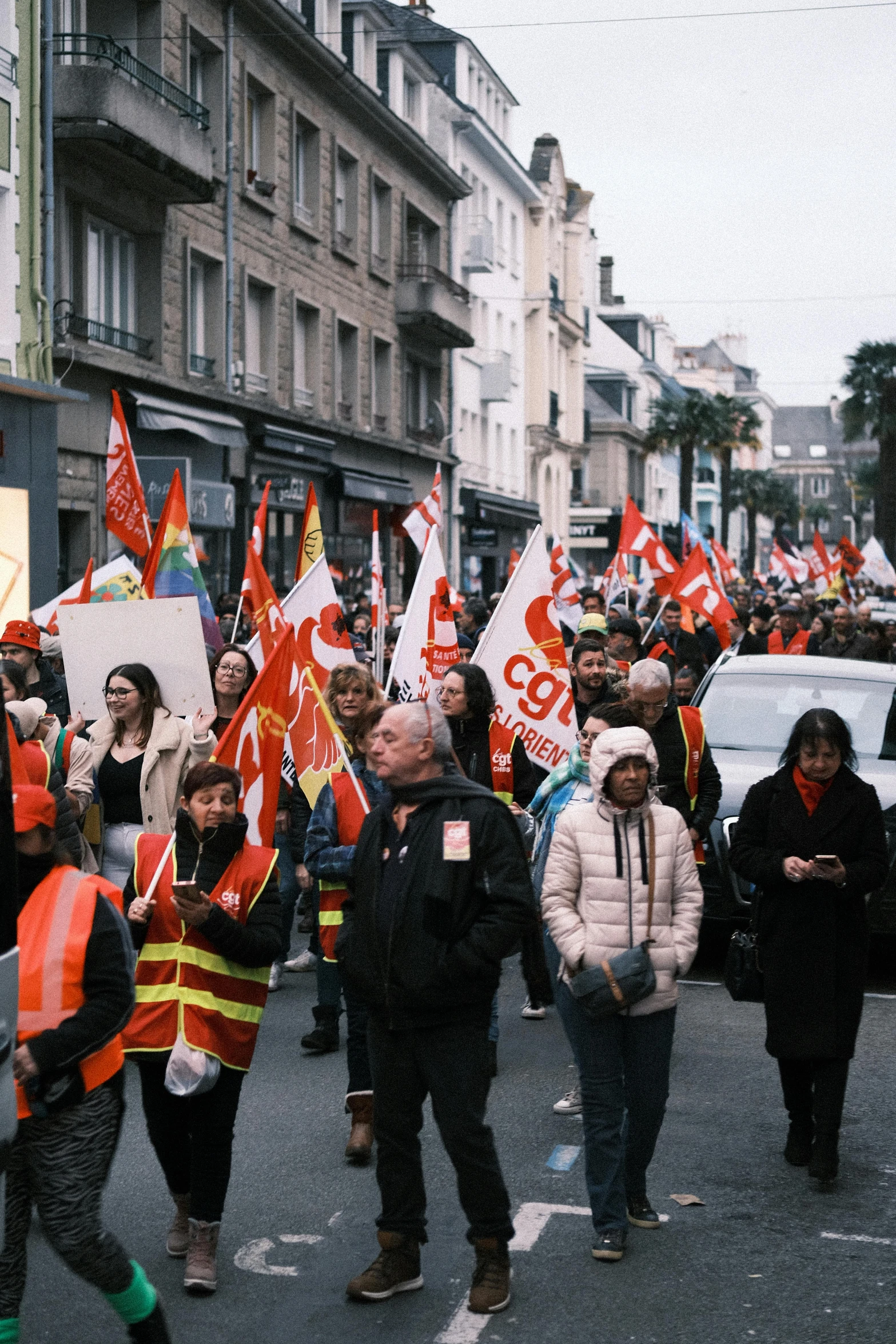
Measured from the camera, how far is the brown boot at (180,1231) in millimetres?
5312

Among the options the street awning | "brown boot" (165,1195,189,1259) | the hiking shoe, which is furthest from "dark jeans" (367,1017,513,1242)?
the street awning

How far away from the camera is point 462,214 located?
4350cm

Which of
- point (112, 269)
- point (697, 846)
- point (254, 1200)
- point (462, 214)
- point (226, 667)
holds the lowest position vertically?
point (254, 1200)

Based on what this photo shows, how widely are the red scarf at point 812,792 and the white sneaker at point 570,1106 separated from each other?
5.13 feet

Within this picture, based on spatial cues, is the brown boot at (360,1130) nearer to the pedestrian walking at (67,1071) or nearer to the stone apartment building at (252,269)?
the pedestrian walking at (67,1071)

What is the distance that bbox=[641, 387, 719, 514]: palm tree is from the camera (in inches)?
2911

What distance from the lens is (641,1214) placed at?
5.66 metres

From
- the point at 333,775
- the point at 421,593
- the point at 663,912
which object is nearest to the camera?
the point at 663,912

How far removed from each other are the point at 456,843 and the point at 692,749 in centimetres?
354

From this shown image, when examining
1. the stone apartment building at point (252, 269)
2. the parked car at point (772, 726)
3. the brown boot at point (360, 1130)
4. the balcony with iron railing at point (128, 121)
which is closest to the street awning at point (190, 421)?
the stone apartment building at point (252, 269)

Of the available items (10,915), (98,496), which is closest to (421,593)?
(10,915)

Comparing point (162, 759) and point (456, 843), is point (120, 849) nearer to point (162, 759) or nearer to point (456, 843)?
point (162, 759)

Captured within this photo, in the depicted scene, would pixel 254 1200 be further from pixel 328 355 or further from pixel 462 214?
pixel 462 214

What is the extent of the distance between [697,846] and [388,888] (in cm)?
361
